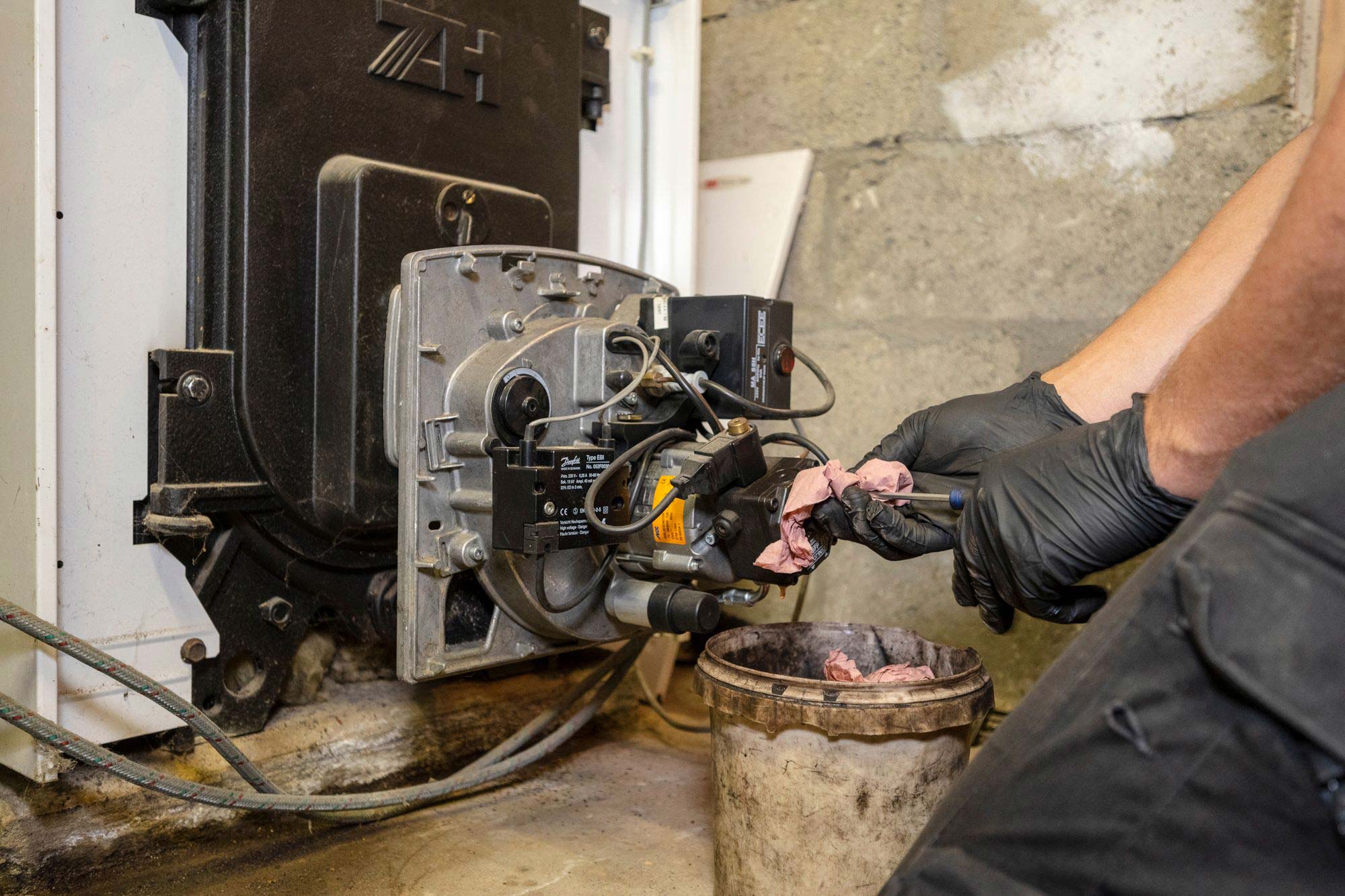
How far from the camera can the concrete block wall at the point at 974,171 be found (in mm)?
1479

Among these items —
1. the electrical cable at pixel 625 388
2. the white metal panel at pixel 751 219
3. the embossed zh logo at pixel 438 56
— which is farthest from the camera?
the white metal panel at pixel 751 219

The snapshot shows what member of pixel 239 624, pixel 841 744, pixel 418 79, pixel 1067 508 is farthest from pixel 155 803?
pixel 1067 508

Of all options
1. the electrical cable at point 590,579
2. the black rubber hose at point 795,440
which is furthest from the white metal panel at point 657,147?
the electrical cable at point 590,579

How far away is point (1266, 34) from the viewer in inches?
56.0

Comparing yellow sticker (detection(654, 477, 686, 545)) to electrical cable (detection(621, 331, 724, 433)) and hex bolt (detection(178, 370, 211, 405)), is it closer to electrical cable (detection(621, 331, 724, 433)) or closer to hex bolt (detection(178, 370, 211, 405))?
electrical cable (detection(621, 331, 724, 433))

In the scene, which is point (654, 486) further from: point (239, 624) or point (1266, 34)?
point (1266, 34)

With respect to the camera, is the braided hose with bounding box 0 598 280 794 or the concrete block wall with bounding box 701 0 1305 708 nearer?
the braided hose with bounding box 0 598 280 794

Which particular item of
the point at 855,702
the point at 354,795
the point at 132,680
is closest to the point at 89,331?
the point at 132,680

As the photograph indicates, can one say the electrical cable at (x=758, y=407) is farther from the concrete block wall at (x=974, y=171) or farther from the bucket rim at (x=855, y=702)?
the concrete block wall at (x=974, y=171)

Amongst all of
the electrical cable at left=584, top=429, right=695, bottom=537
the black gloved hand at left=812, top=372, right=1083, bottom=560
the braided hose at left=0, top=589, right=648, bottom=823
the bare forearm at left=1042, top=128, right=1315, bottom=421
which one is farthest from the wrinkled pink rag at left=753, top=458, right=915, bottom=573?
the braided hose at left=0, top=589, right=648, bottom=823

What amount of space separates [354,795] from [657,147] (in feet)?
3.70

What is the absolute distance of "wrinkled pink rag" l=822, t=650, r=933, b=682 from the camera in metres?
1.15

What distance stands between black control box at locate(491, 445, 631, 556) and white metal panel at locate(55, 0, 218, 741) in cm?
43

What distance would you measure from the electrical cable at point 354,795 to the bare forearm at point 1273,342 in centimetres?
86
